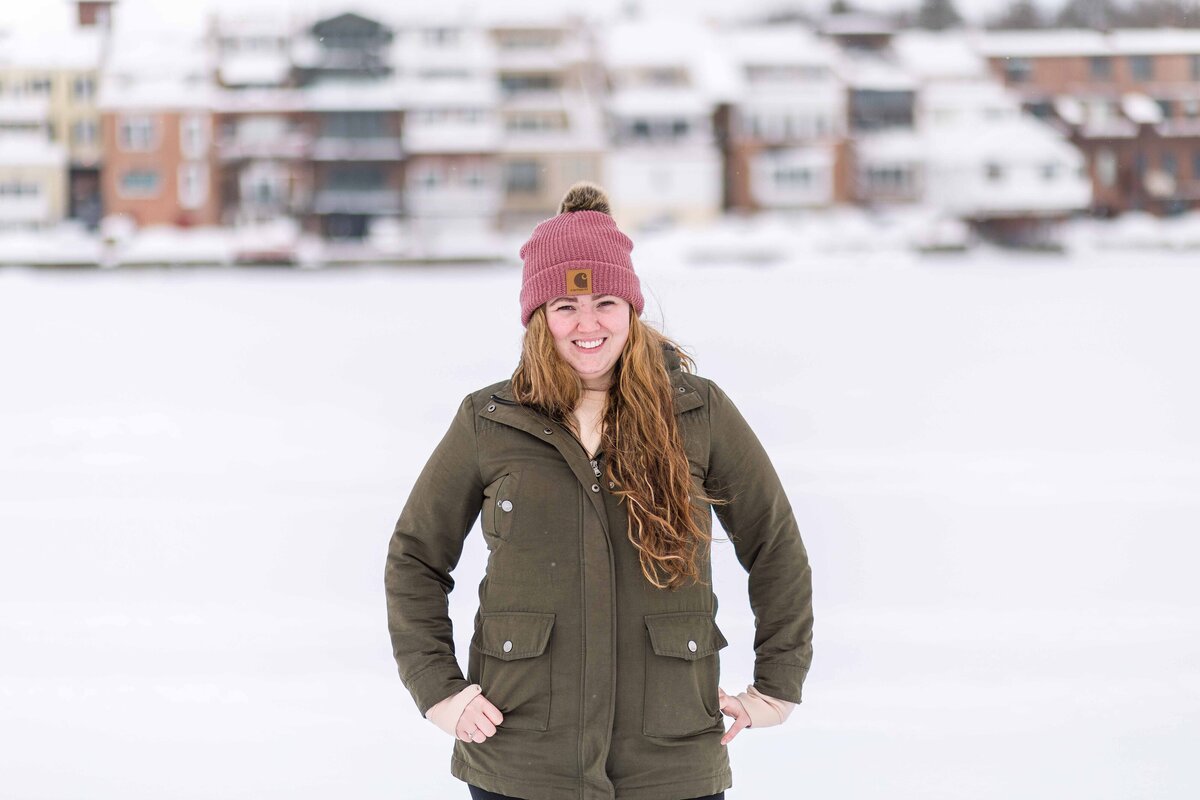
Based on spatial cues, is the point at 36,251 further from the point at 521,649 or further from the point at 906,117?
the point at 521,649

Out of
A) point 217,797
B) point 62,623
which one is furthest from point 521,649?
point 62,623

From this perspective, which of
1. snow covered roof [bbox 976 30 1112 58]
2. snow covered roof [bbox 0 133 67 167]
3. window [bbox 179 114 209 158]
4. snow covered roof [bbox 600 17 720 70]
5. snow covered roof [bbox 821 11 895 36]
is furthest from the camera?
snow covered roof [bbox 821 11 895 36]

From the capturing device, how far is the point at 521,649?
910 millimetres

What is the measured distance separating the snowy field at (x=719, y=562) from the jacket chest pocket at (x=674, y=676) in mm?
869

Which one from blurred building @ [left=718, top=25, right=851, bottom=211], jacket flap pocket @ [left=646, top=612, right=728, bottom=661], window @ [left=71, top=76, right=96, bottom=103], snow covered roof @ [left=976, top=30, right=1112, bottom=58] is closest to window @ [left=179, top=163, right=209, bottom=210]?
window @ [left=71, top=76, right=96, bottom=103]

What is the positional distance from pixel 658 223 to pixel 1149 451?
14.3 metres

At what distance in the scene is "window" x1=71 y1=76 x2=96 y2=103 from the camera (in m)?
17.1

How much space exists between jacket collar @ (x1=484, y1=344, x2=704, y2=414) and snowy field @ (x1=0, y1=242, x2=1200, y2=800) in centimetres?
96

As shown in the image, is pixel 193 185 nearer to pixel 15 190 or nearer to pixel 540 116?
pixel 15 190

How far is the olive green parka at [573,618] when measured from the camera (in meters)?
0.91

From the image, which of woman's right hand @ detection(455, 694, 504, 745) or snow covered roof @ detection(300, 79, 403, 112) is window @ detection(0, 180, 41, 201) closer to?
snow covered roof @ detection(300, 79, 403, 112)

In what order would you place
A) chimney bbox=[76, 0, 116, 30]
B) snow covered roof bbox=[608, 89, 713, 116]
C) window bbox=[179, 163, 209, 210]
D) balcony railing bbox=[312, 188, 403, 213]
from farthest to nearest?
snow covered roof bbox=[608, 89, 713, 116] → balcony railing bbox=[312, 188, 403, 213] → window bbox=[179, 163, 209, 210] → chimney bbox=[76, 0, 116, 30]

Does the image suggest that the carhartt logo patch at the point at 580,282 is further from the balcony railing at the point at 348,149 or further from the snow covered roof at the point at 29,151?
the balcony railing at the point at 348,149

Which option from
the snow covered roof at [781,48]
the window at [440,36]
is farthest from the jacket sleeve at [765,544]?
the window at [440,36]
